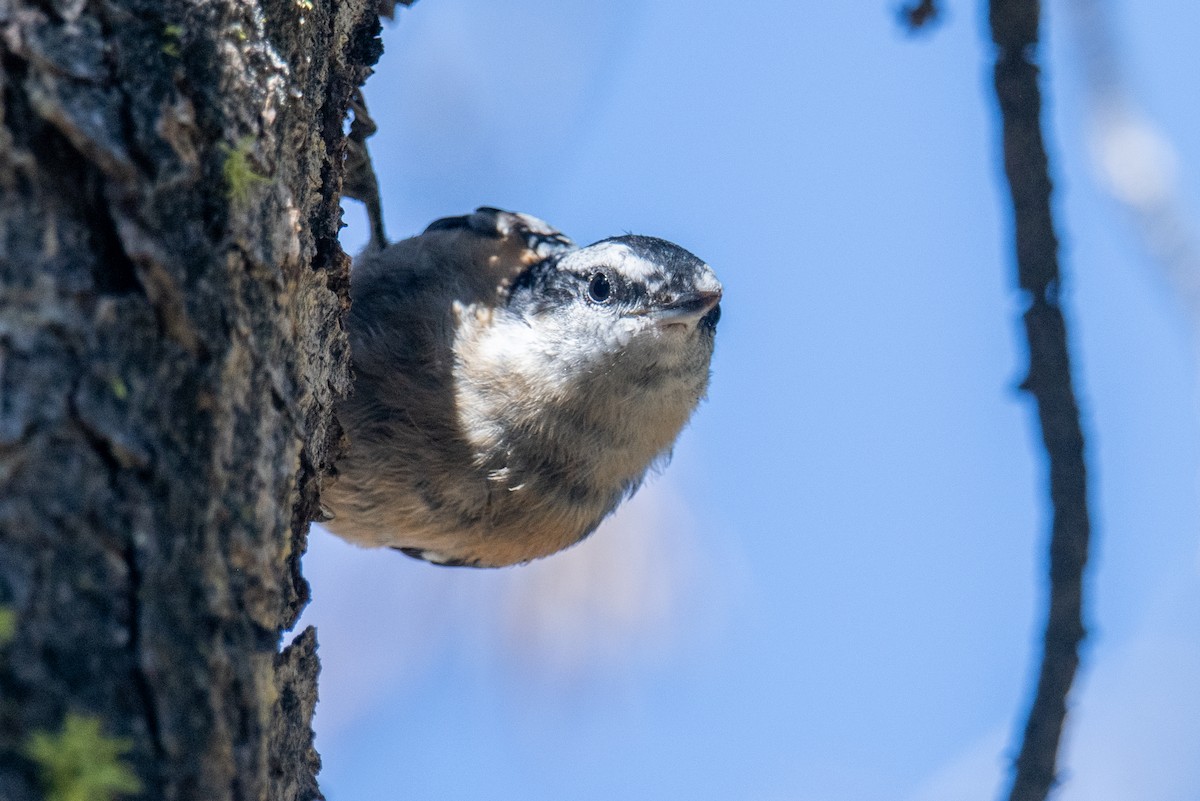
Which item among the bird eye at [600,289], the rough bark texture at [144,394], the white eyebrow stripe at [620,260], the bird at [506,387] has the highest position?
the white eyebrow stripe at [620,260]

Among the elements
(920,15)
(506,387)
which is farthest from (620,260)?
(920,15)

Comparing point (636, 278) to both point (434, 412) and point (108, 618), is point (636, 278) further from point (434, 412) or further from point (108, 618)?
point (108, 618)

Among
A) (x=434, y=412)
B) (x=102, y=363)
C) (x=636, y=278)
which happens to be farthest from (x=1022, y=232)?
(x=102, y=363)

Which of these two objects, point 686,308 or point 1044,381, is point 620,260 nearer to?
point 686,308

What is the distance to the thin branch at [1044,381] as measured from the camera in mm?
2135

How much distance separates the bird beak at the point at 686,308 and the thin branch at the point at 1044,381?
1.07 metres

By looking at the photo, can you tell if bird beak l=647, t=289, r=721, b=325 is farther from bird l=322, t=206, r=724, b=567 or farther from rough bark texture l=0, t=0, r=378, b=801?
rough bark texture l=0, t=0, r=378, b=801

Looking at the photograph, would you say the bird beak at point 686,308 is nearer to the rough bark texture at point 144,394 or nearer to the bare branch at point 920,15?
the bare branch at point 920,15

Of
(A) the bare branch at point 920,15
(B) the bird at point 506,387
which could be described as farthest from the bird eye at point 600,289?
(A) the bare branch at point 920,15

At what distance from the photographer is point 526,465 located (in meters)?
3.27

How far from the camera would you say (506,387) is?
10.6 feet

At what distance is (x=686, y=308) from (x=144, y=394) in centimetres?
214

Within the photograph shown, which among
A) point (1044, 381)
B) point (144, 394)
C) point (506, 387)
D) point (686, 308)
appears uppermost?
point (686, 308)

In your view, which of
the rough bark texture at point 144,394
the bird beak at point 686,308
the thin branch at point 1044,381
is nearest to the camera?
the rough bark texture at point 144,394
